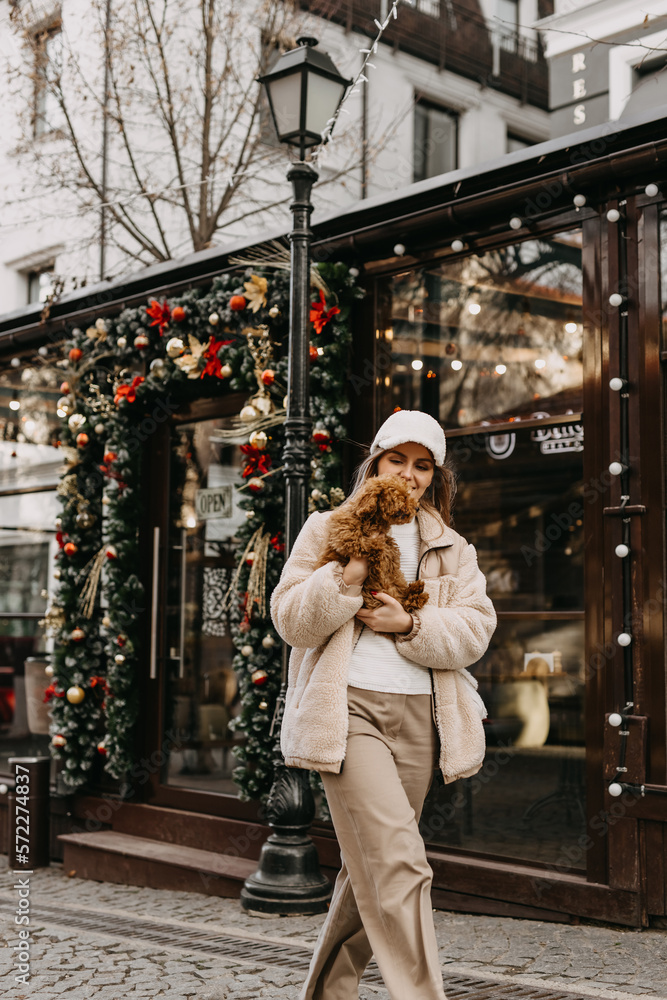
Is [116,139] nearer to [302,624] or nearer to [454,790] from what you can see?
[454,790]

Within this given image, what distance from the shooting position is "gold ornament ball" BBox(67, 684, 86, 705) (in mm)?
8062

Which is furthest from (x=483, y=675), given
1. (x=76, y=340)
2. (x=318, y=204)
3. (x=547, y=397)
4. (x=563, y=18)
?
(x=563, y=18)

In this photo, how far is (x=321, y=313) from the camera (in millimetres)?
6770

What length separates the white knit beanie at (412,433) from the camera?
3.77m

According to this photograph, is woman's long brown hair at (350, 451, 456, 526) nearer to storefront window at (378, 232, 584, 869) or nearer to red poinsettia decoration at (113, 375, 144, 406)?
storefront window at (378, 232, 584, 869)

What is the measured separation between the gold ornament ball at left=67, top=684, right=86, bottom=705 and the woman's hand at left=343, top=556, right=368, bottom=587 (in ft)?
16.6

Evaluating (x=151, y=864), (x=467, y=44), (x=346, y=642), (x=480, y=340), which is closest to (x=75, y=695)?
(x=151, y=864)

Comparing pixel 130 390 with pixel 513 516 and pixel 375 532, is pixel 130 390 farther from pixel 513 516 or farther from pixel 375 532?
pixel 375 532

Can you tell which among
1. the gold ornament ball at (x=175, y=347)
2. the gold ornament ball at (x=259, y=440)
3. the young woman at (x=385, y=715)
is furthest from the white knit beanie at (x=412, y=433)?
the gold ornament ball at (x=175, y=347)

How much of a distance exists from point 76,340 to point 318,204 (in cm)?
623

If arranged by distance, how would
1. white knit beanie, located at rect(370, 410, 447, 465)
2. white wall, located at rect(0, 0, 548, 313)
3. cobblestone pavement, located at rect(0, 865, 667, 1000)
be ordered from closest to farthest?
white knit beanie, located at rect(370, 410, 447, 465), cobblestone pavement, located at rect(0, 865, 667, 1000), white wall, located at rect(0, 0, 548, 313)

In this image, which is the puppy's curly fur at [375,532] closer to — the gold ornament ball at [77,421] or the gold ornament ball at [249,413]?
the gold ornament ball at [249,413]

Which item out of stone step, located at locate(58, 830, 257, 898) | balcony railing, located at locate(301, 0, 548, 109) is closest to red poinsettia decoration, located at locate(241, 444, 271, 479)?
stone step, located at locate(58, 830, 257, 898)

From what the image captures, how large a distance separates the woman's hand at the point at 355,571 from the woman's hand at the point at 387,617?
3.4 inches
